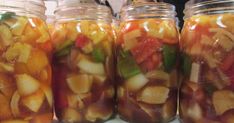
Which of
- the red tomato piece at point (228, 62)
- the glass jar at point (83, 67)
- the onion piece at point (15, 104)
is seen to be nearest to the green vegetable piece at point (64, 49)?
the glass jar at point (83, 67)

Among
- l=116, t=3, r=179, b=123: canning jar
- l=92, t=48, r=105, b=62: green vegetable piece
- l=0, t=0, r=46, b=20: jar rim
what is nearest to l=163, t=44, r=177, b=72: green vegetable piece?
l=116, t=3, r=179, b=123: canning jar

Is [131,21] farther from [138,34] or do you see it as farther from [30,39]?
[30,39]

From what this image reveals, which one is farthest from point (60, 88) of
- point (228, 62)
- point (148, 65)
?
point (228, 62)

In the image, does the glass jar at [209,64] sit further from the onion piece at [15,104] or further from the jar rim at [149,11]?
the onion piece at [15,104]

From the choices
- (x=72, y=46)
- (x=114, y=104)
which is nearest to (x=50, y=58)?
(x=72, y=46)

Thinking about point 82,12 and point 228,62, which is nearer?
point 228,62

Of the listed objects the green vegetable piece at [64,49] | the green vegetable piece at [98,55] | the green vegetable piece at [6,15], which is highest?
the green vegetable piece at [6,15]

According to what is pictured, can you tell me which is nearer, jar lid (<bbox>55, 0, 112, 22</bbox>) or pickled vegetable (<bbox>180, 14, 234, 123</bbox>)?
pickled vegetable (<bbox>180, 14, 234, 123</bbox>)

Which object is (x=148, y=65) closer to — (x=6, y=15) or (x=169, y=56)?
(x=169, y=56)

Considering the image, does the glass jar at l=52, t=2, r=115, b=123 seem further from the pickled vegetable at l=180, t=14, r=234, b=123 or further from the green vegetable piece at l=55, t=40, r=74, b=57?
the pickled vegetable at l=180, t=14, r=234, b=123
